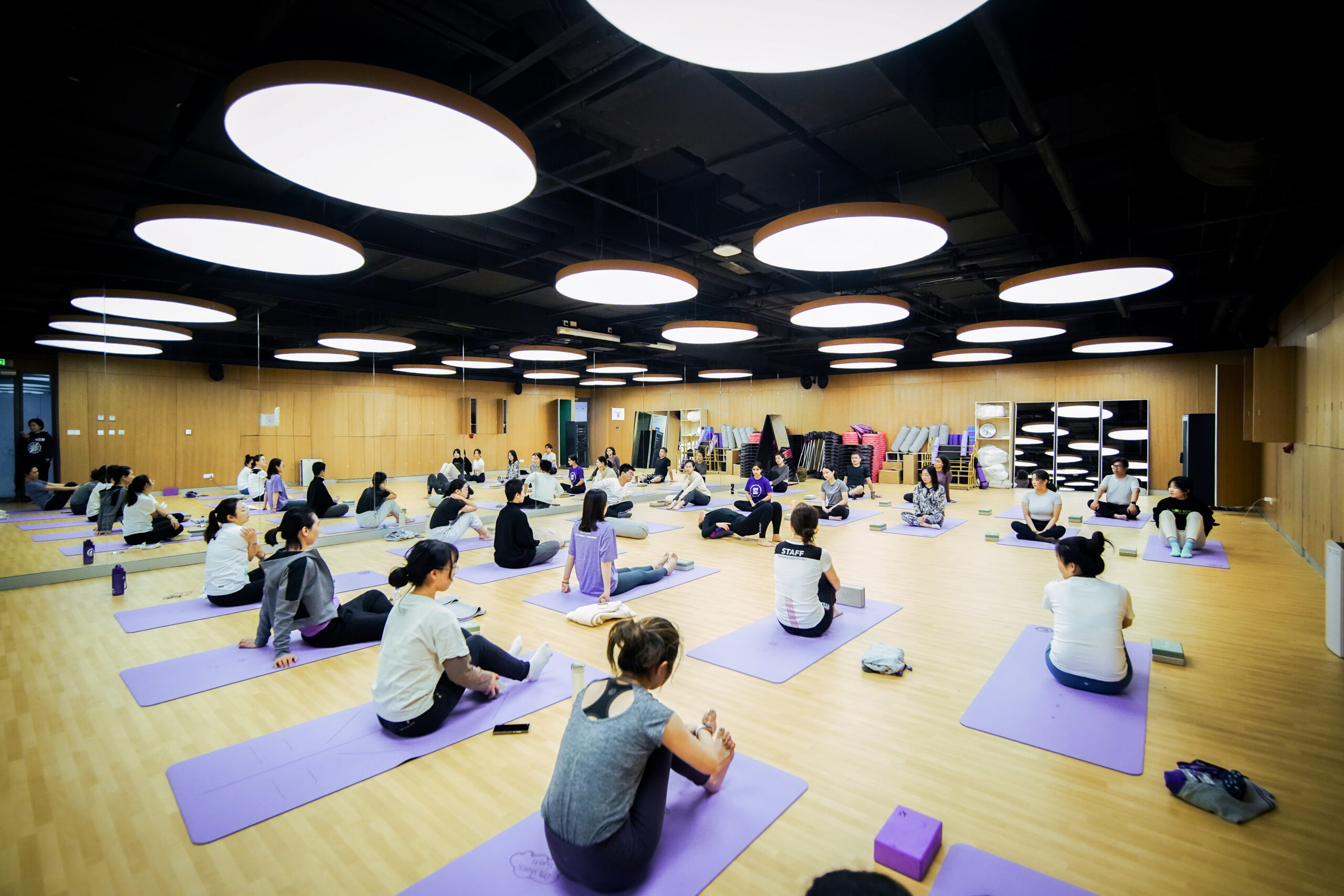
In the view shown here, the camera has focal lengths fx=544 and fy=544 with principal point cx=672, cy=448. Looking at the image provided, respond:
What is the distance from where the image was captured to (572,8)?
286 centimetres

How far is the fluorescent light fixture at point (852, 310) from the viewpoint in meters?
6.23

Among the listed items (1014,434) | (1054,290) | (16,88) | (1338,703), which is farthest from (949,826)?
(1014,434)

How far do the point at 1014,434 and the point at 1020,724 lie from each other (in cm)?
1344

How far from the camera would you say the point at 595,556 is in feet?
17.3

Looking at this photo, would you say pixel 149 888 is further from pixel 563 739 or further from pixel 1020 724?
pixel 1020 724

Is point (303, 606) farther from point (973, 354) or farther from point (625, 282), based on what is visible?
point (973, 354)

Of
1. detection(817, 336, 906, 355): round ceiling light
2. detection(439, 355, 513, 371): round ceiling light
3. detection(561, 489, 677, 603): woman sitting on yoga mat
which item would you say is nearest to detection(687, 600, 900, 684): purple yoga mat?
detection(561, 489, 677, 603): woman sitting on yoga mat

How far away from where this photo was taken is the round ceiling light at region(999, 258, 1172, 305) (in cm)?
477

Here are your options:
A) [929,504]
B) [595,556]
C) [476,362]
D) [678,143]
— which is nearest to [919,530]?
[929,504]

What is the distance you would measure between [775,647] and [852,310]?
13.6 feet

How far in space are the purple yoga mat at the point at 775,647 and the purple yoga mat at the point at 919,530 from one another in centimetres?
397

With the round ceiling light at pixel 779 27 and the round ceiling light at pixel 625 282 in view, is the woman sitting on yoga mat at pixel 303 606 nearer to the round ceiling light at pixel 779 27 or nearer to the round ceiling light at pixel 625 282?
the round ceiling light at pixel 625 282

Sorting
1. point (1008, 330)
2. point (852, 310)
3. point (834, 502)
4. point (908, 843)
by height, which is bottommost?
point (908, 843)

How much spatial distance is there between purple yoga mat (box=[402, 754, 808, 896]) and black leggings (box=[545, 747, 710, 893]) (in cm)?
10
